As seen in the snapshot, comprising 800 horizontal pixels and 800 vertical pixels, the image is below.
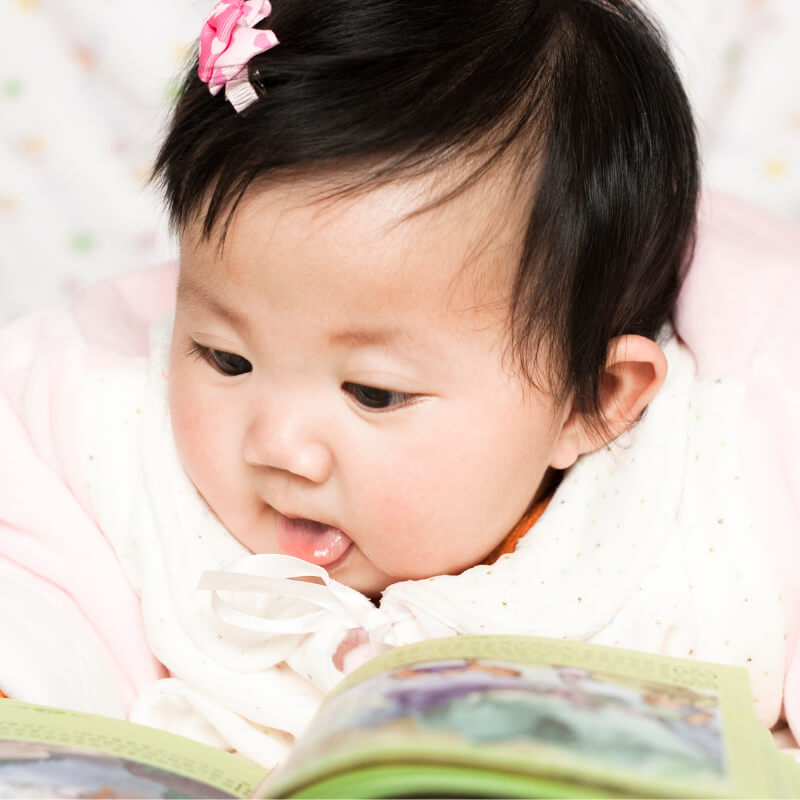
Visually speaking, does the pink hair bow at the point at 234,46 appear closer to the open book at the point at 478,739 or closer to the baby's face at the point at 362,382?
the baby's face at the point at 362,382

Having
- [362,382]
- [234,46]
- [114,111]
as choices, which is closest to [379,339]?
[362,382]

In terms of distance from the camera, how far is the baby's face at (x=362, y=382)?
93 centimetres

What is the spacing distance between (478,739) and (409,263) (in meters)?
0.40

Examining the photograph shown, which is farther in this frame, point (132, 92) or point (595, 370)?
point (132, 92)

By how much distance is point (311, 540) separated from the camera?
3.59 feet

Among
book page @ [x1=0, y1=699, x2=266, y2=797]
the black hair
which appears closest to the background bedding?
the black hair

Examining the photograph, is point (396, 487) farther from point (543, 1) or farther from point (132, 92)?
point (132, 92)

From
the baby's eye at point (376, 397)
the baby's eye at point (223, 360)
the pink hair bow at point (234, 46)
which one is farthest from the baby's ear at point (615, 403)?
the pink hair bow at point (234, 46)

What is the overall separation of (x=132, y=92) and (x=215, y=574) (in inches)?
37.3

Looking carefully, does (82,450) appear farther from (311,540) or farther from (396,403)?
(396,403)

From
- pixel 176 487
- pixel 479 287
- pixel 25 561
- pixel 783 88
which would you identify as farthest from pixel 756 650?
pixel 783 88

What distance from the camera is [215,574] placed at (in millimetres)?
1030

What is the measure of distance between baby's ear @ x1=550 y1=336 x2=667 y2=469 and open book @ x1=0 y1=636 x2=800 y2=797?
0.31 meters

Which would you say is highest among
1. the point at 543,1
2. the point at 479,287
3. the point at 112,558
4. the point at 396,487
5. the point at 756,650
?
the point at 543,1
